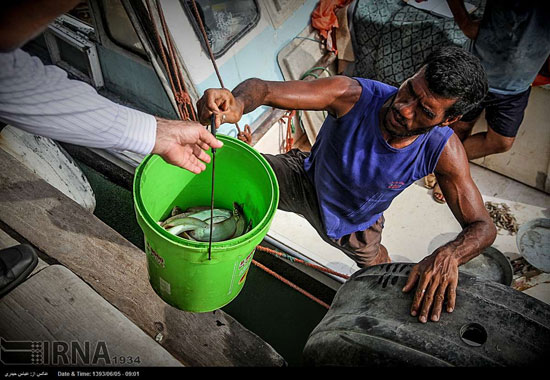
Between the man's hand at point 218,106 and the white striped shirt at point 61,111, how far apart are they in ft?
1.02

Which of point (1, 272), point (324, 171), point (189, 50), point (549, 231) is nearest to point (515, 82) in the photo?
point (549, 231)

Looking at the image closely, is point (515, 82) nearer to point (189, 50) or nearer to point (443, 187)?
point (443, 187)

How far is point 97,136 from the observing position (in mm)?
1594

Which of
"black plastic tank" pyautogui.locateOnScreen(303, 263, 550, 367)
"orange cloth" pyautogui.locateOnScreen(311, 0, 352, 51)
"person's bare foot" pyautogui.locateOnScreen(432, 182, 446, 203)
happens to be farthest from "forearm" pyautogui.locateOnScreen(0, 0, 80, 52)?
"person's bare foot" pyautogui.locateOnScreen(432, 182, 446, 203)

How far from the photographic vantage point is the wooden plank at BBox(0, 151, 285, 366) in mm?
2047

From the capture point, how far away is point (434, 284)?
1.95 m

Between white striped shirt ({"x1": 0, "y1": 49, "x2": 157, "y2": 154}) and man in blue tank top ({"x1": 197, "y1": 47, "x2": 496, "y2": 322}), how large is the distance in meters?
0.41

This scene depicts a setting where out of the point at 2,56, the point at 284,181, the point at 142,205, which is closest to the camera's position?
the point at 2,56

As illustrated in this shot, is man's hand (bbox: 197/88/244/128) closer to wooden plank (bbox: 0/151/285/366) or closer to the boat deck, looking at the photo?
wooden plank (bbox: 0/151/285/366)

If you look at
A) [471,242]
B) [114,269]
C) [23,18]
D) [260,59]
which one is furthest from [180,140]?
[260,59]

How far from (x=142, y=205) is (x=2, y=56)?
730mm

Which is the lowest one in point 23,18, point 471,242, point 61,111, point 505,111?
point 505,111

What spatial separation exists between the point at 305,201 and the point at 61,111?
1795mm

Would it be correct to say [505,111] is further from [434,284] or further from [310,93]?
[434,284]
